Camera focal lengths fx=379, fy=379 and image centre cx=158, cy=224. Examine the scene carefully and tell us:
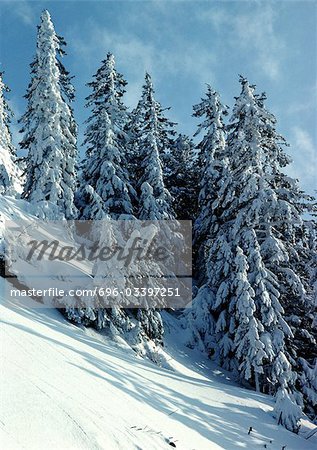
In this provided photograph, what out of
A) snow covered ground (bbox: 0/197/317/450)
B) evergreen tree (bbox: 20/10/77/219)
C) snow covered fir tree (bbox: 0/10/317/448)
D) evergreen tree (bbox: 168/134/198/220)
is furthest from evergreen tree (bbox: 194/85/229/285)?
snow covered ground (bbox: 0/197/317/450)

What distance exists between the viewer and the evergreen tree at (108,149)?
2058 cm

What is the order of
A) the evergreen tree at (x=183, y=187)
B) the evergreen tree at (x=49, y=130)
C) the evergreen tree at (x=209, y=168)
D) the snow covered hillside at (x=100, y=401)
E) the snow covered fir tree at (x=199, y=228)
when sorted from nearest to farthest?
the snow covered hillside at (x=100, y=401), the snow covered fir tree at (x=199, y=228), the evergreen tree at (x=49, y=130), the evergreen tree at (x=209, y=168), the evergreen tree at (x=183, y=187)

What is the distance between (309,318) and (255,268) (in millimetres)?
4266

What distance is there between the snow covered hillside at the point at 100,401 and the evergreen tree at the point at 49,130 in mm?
8515

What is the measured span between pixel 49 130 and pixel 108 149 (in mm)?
3239

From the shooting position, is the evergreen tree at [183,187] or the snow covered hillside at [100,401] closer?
the snow covered hillside at [100,401]

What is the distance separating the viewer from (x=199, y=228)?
23359 mm

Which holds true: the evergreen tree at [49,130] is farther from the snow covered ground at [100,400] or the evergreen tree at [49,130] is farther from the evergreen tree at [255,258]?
the evergreen tree at [255,258]

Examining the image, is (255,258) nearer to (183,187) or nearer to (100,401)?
(100,401)

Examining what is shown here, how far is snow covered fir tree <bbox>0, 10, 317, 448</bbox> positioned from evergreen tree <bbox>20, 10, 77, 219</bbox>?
0.22ft

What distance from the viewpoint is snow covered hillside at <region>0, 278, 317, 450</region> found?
5750mm

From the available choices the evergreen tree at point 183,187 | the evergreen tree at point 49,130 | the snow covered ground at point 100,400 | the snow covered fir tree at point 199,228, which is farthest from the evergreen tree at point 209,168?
the snow covered ground at point 100,400

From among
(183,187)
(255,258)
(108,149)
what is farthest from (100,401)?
(183,187)

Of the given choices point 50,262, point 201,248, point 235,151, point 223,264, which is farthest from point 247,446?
point 201,248
